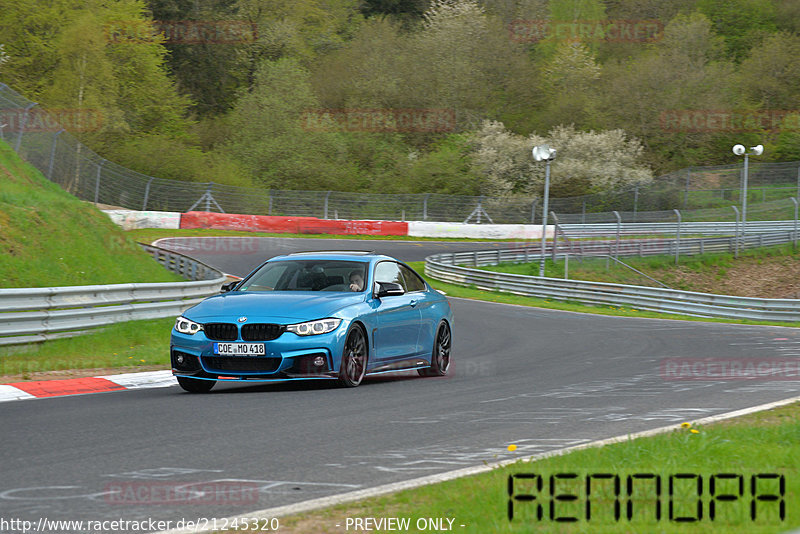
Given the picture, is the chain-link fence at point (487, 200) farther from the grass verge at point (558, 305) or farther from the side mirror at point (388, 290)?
the side mirror at point (388, 290)

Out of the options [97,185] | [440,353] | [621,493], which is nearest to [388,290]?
[440,353]

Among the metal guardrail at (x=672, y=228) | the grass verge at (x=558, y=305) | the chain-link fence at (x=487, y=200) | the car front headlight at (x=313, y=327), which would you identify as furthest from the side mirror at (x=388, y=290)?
the chain-link fence at (x=487, y=200)

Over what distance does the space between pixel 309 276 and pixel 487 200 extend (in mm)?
42751

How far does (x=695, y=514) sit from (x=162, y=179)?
46.8 metres

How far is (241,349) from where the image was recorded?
Answer: 1002cm

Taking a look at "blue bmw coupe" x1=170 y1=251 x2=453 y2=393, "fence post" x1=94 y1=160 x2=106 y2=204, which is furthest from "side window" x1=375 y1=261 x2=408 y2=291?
"fence post" x1=94 y1=160 x2=106 y2=204

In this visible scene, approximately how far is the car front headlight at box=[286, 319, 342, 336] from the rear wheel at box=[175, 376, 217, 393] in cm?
128

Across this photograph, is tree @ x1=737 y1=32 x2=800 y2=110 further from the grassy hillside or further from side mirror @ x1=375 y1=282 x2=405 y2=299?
side mirror @ x1=375 y1=282 x2=405 y2=299

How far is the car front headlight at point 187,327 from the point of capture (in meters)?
10.2

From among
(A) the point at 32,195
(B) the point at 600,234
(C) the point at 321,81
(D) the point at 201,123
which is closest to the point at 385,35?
(C) the point at 321,81

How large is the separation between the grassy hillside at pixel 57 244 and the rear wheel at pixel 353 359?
8.32m

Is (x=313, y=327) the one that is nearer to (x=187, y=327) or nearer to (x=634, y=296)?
(x=187, y=327)

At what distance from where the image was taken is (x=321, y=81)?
7000cm

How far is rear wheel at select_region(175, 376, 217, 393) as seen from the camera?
1061 centimetres
